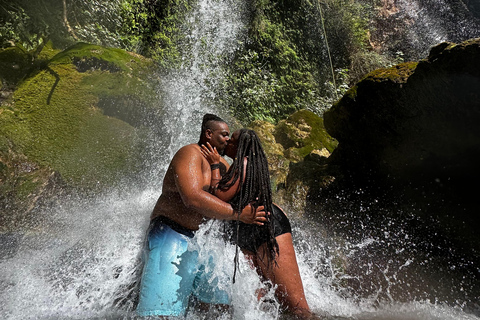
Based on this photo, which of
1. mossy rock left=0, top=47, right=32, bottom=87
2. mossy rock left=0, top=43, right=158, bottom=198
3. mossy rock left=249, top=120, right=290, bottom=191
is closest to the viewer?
mossy rock left=0, top=43, right=158, bottom=198

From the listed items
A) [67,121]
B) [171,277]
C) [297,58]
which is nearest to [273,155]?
[67,121]

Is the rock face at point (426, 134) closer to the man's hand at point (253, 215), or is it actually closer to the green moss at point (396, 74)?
the green moss at point (396, 74)

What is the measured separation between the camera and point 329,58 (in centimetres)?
1116

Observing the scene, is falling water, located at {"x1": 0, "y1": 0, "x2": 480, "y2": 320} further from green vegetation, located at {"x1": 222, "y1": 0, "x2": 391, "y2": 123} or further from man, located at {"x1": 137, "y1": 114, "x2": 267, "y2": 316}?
green vegetation, located at {"x1": 222, "y1": 0, "x2": 391, "y2": 123}

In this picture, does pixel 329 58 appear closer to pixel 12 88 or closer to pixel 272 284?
pixel 12 88

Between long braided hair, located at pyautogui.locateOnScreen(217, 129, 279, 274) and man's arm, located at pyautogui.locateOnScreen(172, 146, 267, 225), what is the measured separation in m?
0.09

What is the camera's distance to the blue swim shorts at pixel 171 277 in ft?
7.49

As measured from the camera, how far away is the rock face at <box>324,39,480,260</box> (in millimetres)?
3766

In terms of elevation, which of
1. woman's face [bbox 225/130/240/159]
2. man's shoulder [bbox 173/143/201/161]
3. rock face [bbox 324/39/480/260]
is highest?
rock face [bbox 324/39/480/260]

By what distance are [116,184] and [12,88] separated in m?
2.22

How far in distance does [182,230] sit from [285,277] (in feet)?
2.94

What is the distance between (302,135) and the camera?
658cm

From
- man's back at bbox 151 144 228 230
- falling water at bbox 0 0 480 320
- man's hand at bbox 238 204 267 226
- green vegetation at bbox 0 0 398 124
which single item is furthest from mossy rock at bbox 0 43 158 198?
man's hand at bbox 238 204 267 226

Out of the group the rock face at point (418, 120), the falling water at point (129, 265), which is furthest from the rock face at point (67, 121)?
the rock face at point (418, 120)
